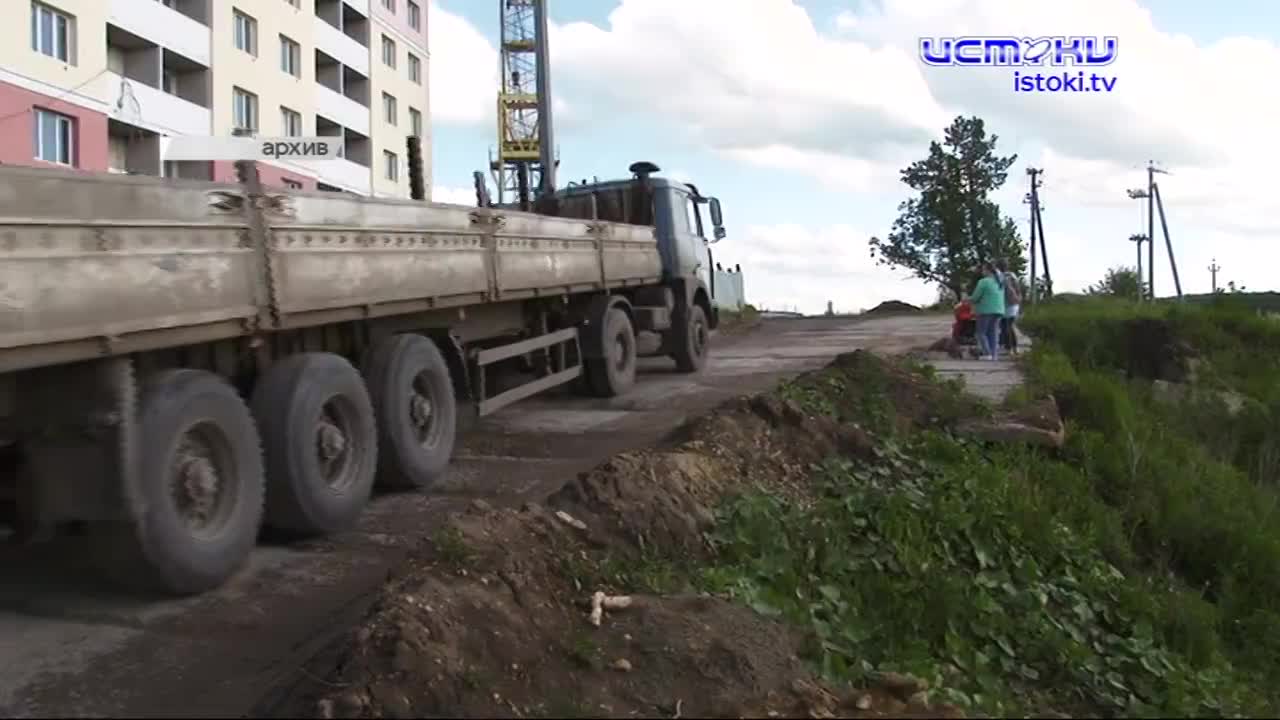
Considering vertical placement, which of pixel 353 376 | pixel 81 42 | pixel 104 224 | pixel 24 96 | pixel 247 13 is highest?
pixel 247 13

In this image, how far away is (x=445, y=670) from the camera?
3.88 m

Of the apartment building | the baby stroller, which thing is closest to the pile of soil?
the baby stroller

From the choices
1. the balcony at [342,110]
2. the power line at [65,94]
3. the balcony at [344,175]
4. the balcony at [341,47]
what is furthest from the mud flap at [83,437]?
the balcony at [341,47]

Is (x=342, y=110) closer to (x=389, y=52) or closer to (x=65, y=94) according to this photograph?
(x=389, y=52)

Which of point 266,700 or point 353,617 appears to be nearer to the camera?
point 266,700

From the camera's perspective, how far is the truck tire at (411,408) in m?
7.28

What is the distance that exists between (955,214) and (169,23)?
35414mm

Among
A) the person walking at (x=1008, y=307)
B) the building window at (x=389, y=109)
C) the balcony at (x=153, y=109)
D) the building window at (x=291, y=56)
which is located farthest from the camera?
the building window at (x=389, y=109)

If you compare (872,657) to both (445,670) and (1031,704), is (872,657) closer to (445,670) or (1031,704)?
(1031,704)

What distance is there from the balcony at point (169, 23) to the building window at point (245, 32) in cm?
193

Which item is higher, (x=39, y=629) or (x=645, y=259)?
(x=645, y=259)

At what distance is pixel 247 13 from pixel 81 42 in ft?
31.8

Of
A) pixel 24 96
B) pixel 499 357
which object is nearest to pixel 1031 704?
pixel 499 357

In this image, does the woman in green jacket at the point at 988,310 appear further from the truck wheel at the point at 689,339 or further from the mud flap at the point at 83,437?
the mud flap at the point at 83,437
